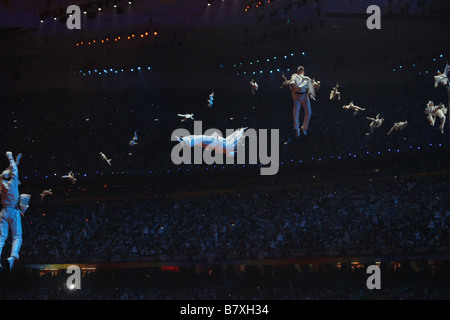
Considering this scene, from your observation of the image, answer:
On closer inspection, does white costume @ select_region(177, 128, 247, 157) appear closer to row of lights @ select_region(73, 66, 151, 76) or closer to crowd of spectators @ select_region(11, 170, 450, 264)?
crowd of spectators @ select_region(11, 170, 450, 264)

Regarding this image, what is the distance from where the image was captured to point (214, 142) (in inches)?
566

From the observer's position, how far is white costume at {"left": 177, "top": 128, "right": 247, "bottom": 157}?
46.2ft

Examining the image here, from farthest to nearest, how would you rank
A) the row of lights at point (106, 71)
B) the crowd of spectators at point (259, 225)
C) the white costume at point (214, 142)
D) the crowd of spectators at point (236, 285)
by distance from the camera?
the row of lights at point (106, 71)
the crowd of spectators at point (259, 225)
the crowd of spectators at point (236, 285)
the white costume at point (214, 142)

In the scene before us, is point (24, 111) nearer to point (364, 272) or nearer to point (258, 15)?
point (258, 15)

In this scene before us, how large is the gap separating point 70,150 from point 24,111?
427 centimetres

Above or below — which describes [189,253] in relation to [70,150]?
below

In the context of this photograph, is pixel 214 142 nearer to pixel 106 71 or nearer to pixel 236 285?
pixel 236 285

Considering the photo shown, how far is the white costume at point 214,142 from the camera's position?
14070 mm

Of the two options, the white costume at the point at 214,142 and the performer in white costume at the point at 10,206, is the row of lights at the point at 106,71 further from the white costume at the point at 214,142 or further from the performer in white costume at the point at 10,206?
the white costume at the point at 214,142

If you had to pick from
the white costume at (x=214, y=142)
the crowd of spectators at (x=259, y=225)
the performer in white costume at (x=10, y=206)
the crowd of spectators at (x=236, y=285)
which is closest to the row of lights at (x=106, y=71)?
the crowd of spectators at (x=259, y=225)

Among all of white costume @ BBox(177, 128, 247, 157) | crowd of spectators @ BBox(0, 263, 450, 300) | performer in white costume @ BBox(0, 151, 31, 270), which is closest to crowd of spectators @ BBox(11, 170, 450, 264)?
crowd of spectators @ BBox(0, 263, 450, 300)
